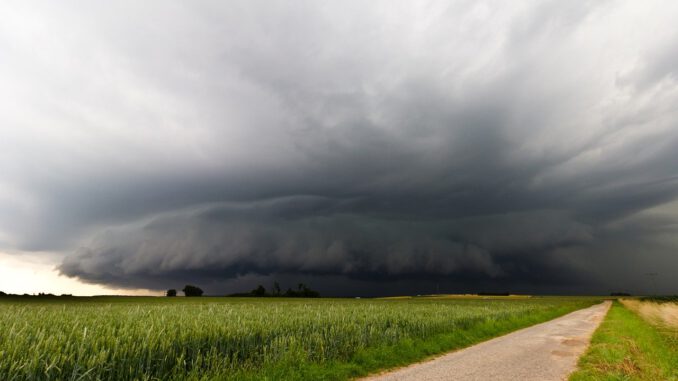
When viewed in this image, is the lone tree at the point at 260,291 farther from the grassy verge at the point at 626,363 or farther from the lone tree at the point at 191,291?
the grassy verge at the point at 626,363

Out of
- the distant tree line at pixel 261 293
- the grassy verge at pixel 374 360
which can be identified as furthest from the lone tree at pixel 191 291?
the grassy verge at pixel 374 360

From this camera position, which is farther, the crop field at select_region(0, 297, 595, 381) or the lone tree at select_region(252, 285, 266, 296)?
the lone tree at select_region(252, 285, 266, 296)

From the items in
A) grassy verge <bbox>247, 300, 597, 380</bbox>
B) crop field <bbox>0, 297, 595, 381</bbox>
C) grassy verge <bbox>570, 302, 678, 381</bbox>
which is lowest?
grassy verge <bbox>570, 302, 678, 381</bbox>

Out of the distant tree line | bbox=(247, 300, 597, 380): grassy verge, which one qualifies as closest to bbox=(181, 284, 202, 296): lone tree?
the distant tree line

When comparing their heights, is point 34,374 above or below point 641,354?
above

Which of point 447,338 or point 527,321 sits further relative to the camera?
point 527,321

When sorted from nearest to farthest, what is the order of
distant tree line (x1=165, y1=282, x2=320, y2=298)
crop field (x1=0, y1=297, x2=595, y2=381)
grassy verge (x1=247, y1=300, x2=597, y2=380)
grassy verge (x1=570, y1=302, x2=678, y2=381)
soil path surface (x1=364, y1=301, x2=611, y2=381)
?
crop field (x1=0, y1=297, x2=595, y2=381)
grassy verge (x1=247, y1=300, x2=597, y2=380)
soil path surface (x1=364, y1=301, x2=611, y2=381)
grassy verge (x1=570, y1=302, x2=678, y2=381)
distant tree line (x1=165, y1=282, x2=320, y2=298)

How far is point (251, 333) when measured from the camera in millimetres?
13445

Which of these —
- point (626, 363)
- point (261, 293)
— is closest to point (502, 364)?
point (626, 363)

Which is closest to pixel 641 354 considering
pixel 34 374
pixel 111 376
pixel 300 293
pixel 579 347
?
pixel 579 347

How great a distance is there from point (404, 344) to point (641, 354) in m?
11.4

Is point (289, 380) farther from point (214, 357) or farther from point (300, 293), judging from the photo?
point (300, 293)

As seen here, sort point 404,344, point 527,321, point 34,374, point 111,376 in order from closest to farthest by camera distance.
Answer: point 34,374 < point 111,376 < point 404,344 < point 527,321

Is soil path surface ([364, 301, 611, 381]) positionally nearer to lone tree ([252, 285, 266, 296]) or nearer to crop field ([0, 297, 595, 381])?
crop field ([0, 297, 595, 381])
